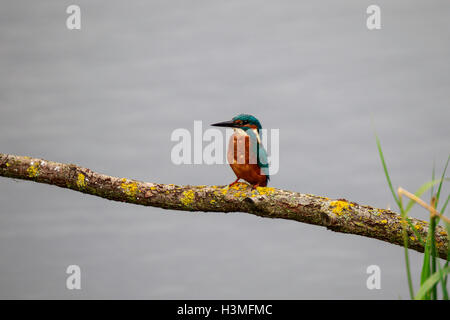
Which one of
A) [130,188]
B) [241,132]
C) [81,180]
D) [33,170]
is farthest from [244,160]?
[33,170]

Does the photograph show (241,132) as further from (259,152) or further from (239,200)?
(239,200)

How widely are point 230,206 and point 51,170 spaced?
83cm

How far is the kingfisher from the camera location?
2635 mm

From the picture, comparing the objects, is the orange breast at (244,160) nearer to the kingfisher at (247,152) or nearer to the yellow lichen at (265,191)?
the kingfisher at (247,152)

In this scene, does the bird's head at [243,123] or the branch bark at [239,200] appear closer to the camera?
the branch bark at [239,200]

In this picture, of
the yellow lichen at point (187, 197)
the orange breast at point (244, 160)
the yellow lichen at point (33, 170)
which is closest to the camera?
the yellow lichen at point (187, 197)

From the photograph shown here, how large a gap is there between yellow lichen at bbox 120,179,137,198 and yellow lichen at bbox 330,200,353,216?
2.81 feet

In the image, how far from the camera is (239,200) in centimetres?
232

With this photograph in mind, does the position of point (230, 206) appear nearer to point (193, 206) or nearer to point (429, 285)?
point (193, 206)

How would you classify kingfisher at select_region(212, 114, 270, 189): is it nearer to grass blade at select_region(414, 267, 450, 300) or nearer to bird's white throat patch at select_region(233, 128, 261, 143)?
bird's white throat patch at select_region(233, 128, 261, 143)

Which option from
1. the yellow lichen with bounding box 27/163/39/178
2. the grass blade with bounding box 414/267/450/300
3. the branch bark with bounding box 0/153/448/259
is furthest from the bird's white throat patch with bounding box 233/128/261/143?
the grass blade with bounding box 414/267/450/300

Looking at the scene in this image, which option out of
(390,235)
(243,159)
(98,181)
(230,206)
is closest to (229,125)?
(243,159)

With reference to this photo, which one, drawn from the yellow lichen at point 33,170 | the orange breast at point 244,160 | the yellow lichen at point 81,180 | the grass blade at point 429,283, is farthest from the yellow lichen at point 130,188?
the grass blade at point 429,283

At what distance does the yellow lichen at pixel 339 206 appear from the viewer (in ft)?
7.26
